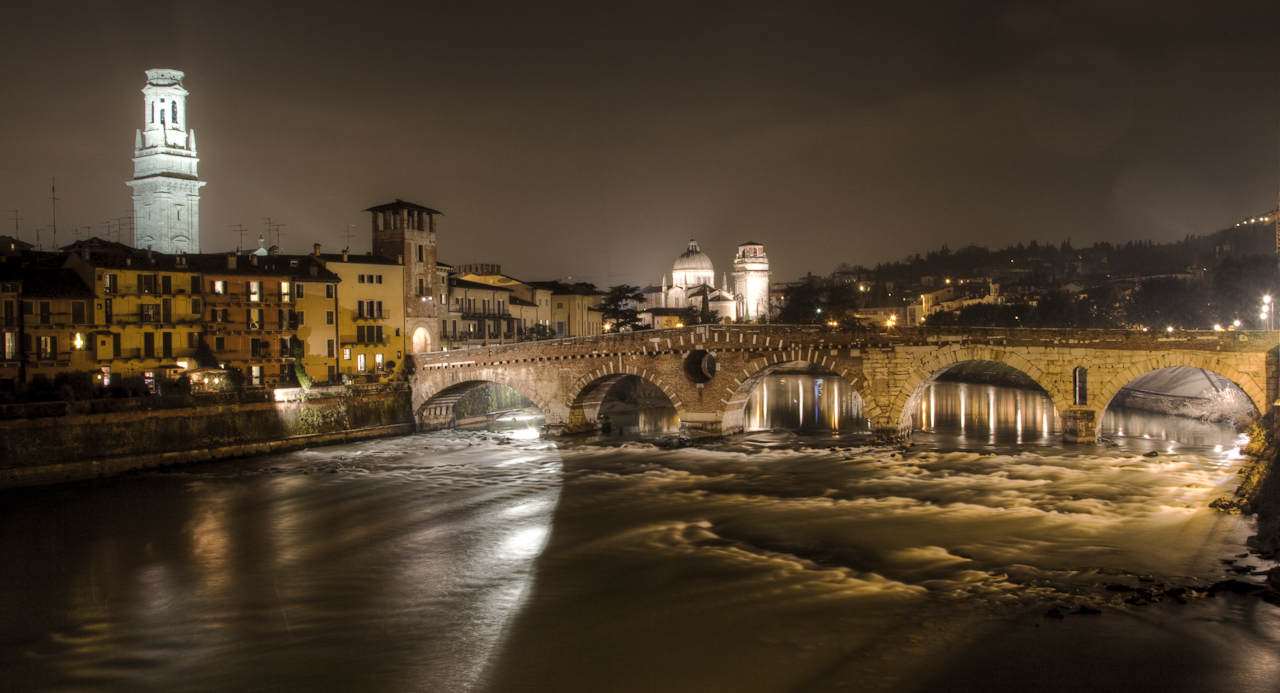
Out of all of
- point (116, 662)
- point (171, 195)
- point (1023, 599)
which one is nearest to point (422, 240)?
point (171, 195)

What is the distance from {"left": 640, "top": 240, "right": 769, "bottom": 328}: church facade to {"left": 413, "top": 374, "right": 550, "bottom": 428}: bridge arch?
219 feet

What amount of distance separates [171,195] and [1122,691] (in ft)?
185

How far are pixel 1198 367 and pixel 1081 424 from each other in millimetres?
4103

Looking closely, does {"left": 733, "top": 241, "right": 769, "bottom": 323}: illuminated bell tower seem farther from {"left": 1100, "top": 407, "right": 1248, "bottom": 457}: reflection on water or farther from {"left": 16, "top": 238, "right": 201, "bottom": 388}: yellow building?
{"left": 16, "top": 238, "right": 201, "bottom": 388}: yellow building

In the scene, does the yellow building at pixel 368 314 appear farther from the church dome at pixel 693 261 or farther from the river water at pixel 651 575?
the church dome at pixel 693 261

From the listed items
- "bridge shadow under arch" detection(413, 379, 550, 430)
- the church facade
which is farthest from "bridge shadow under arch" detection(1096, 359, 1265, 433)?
the church facade

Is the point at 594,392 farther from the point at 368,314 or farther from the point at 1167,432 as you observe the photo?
the point at 1167,432

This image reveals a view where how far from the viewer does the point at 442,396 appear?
41.9 metres

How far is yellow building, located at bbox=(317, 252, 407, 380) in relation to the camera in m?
44.6

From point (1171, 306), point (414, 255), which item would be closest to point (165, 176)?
point (414, 255)

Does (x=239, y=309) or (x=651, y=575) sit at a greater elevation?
(x=239, y=309)

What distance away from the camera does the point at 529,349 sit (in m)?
38.5

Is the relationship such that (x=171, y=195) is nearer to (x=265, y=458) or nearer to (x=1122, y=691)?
(x=265, y=458)

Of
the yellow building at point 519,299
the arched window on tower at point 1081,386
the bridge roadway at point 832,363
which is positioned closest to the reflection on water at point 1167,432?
the arched window on tower at point 1081,386
